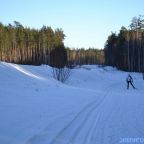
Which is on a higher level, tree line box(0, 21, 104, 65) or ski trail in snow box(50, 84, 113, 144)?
tree line box(0, 21, 104, 65)

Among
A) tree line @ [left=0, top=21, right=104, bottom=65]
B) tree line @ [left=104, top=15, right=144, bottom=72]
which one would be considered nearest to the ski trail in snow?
tree line @ [left=104, top=15, right=144, bottom=72]

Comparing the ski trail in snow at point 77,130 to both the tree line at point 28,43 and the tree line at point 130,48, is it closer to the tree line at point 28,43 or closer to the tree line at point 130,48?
the tree line at point 130,48

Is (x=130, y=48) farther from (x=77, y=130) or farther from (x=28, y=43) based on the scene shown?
(x=77, y=130)

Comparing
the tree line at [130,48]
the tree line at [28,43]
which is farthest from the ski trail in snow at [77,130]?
the tree line at [28,43]

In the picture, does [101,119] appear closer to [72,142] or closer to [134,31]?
[72,142]

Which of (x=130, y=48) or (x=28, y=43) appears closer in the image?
(x=130, y=48)

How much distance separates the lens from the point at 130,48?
249 feet

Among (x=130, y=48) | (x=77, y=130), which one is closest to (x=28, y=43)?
(x=130, y=48)

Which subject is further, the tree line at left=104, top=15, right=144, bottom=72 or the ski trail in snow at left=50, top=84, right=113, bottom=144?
the tree line at left=104, top=15, right=144, bottom=72

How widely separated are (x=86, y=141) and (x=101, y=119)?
348 centimetres

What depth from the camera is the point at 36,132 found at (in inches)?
342

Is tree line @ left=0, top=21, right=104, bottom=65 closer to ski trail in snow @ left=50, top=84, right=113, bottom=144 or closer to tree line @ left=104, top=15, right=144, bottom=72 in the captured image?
tree line @ left=104, top=15, right=144, bottom=72

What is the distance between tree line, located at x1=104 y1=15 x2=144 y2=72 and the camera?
72.8 meters

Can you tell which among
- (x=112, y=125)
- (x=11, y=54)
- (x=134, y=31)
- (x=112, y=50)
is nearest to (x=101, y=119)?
(x=112, y=125)
